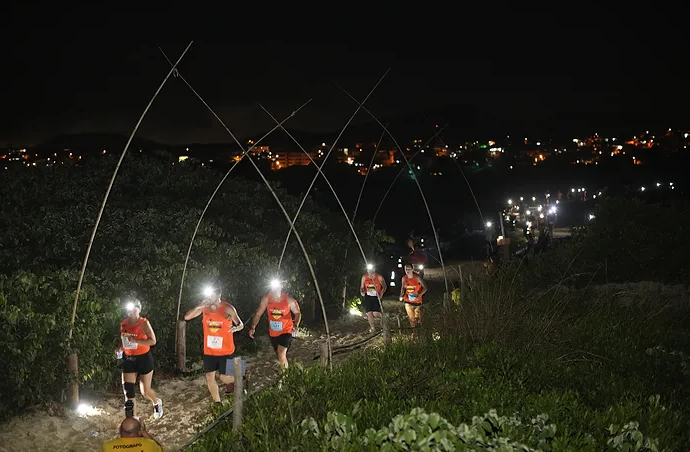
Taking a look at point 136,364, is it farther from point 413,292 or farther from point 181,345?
point 413,292

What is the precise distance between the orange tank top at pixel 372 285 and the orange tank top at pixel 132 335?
5979mm

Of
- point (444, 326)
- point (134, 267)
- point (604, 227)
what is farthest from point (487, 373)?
point (604, 227)

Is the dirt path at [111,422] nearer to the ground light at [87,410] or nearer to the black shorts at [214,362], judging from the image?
the ground light at [87,410]

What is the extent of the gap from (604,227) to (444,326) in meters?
10.8

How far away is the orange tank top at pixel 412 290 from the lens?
1149cm

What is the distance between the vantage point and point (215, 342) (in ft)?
26.3

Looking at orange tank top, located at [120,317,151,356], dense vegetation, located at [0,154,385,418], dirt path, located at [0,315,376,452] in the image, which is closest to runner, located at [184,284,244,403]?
dirt path, located at [0,315,376,452]

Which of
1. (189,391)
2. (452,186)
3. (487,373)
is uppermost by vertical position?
(452,186)

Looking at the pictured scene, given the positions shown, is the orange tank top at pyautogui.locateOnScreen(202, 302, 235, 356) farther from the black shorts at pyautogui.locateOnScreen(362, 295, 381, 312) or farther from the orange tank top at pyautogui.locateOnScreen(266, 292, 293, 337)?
the black shorts at pyautogui.locateOnScreen(362, 295, 381, 312)

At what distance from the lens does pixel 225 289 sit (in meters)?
11.4

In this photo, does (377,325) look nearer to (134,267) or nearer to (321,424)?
(134,267)

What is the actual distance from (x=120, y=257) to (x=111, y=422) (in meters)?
2.97

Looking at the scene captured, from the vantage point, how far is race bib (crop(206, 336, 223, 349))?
801 centimetres

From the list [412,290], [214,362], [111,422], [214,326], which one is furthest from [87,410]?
[412,290]
